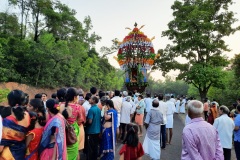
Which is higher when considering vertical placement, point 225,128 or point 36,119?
point 36,119

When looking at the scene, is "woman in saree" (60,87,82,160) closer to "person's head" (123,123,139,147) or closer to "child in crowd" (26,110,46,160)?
"child in crowd" (26,110,46,160)

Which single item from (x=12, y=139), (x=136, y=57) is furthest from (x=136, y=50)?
(x=12, y=139)

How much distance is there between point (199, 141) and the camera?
306 centimetres

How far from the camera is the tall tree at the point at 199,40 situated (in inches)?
824

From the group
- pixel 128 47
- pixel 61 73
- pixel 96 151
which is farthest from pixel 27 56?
pixel 96 151

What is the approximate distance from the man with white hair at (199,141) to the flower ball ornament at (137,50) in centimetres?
1542

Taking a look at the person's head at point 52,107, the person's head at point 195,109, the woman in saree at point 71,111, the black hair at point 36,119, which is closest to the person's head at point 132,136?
the woman in saree at point 71,111

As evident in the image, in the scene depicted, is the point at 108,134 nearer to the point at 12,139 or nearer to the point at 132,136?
the point at 132,136

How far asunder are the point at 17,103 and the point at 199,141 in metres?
2.45

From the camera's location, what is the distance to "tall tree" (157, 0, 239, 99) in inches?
824

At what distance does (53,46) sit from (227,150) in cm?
1930

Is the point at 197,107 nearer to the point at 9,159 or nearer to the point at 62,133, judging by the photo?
the point at 62,133

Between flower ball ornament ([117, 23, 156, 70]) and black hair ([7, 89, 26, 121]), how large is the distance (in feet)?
51.0

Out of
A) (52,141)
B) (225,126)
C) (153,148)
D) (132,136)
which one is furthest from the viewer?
(153,148)
